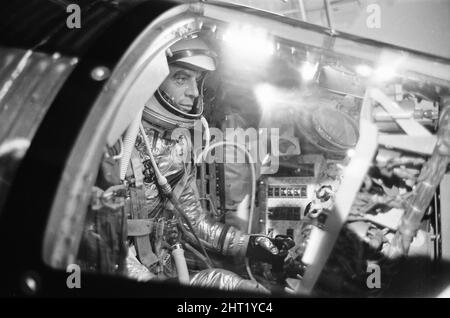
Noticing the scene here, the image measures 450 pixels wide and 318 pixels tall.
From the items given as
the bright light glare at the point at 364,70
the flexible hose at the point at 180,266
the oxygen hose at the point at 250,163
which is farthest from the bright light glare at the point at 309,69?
the flexible hose at the point at 180,266

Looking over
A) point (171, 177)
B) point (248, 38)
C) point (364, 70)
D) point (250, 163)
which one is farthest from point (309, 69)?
point (171, 177)

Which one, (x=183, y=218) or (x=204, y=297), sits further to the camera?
(x=183, y=218)

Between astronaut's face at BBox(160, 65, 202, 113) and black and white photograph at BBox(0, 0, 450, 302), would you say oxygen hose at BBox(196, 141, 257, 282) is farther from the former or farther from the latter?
astronaut's face at BBox(160, 65, 202, 113)

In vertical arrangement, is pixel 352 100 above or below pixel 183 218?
above

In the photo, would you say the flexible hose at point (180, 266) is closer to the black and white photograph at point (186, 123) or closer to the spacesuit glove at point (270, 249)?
the black and white photograph at point (186, 123)

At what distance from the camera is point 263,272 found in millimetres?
2205

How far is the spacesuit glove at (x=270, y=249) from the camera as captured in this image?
6.73 feet

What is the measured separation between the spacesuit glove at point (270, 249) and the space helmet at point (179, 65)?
1085 millimetres

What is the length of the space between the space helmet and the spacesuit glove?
109 cm

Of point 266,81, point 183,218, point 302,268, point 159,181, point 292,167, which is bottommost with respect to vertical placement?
point 302,268

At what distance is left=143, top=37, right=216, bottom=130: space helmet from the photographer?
82.2 inches
